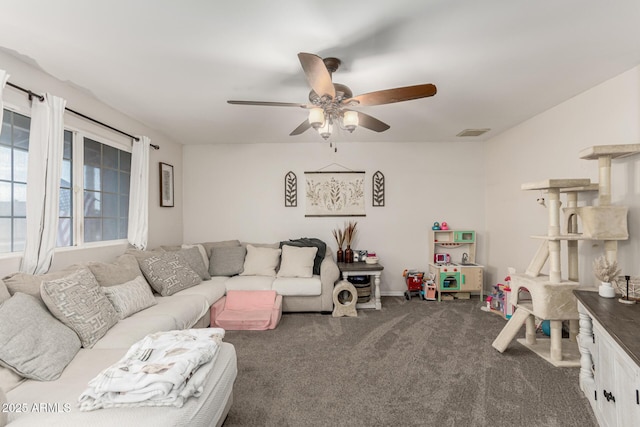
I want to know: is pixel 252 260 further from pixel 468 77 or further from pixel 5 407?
pixel 468 77

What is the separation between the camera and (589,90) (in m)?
2.74

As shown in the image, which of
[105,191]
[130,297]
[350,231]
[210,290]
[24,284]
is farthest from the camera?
[350,231]

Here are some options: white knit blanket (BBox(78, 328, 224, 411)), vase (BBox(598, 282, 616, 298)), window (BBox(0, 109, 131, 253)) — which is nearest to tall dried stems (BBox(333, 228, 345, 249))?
window (BBox(0, 109, 131, 253))

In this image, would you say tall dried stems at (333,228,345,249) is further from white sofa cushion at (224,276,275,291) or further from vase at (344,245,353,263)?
white sofa cushion at (224,276,275,291)

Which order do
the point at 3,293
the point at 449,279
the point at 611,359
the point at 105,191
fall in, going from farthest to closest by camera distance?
1. the point at 449,279
2. the point at 105,191
3. the point at 3,293
4. the point at 611,359

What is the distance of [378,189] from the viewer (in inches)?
183

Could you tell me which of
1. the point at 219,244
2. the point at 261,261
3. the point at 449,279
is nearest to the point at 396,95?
the point at 261,261

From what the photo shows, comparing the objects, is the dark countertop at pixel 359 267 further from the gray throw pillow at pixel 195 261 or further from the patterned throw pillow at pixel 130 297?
the patterned throw pillow at pixel 130 297

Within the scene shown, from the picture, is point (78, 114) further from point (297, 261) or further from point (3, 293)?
point (297, 261)

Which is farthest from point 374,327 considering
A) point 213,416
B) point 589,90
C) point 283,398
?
point 589,90

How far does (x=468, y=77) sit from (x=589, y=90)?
1.28 meters

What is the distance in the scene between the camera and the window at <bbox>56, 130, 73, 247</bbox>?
2.64m

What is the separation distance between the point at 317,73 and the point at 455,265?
3.59 m

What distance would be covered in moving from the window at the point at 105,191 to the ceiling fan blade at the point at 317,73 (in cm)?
245
